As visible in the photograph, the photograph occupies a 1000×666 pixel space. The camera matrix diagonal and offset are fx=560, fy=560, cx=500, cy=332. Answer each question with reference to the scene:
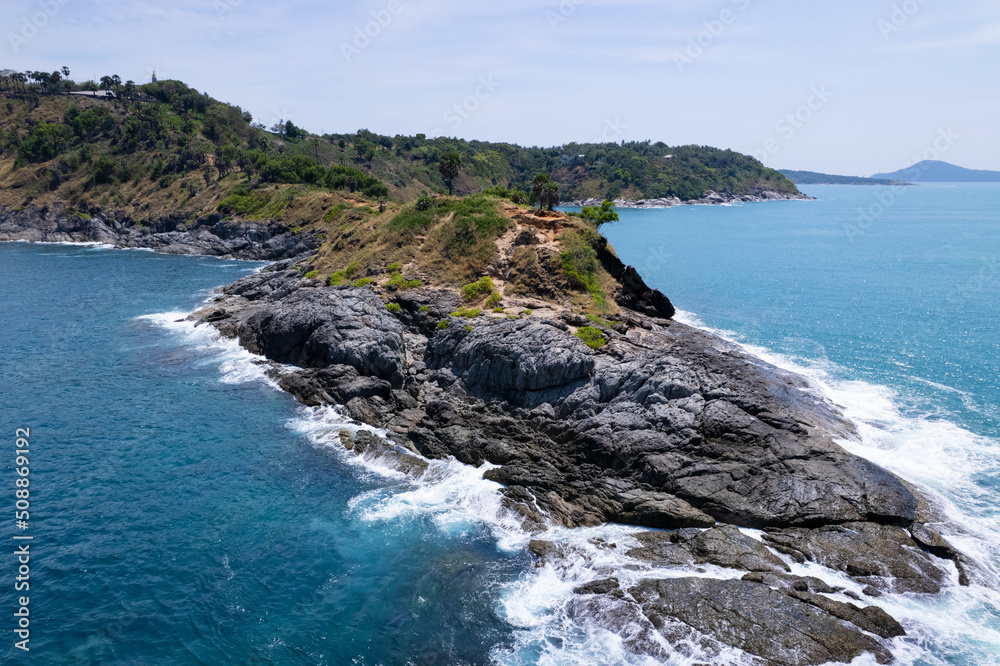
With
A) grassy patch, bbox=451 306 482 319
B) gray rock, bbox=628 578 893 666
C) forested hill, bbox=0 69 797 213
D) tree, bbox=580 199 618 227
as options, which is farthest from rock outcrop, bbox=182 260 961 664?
forested hill, bbox=0 69 797 213

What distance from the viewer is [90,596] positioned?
24.7 meters

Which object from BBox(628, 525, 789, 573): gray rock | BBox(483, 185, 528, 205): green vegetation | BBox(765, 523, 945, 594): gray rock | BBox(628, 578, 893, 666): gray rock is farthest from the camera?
BBox(483, 185, 528, 205): green vegetation

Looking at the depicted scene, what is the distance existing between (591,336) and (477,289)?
14.2 meters

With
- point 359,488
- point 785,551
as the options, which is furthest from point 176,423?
point 785,551

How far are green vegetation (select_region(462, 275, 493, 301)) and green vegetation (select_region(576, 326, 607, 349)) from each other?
12187 mm

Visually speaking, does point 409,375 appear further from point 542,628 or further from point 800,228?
point 800,228

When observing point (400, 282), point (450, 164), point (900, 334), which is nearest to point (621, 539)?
point (400, 282)

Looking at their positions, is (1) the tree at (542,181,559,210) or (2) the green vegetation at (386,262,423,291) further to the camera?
(1) the tree at (542,181,559,210)

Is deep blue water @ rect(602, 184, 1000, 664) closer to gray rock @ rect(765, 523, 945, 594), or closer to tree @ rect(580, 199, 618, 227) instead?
gray rock @ rect(765, 523, 945, 594)

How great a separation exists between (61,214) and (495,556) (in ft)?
483

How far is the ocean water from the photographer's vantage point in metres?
23.0

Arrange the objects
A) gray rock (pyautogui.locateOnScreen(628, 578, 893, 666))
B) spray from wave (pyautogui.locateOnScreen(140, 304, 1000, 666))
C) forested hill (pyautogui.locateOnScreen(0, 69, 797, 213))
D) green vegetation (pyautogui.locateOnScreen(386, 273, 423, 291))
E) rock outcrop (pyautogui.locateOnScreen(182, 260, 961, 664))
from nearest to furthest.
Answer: gray rock (pyautogui.locateOnScreen(628, 578, 893, 666))
spray from wave (pyautogui.locateOnScreen(140, 304, 1000, 666))
rock outcrop (pyautogui.locateOnScreen(182, 260, 961, 664))
green vegetation (pyautogui.locateOnScreen(386, 273, 423, 291))
forested hill (pyautogui.locateOnScreen(0, 69, 797, 213))

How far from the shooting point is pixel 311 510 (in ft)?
104

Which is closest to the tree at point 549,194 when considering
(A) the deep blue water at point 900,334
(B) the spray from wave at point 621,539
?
(A) the deep blue water at point 900,334
